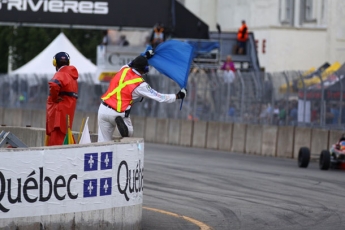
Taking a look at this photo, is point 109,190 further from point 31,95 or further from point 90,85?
point 31,95

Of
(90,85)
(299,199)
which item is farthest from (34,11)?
(299,199)

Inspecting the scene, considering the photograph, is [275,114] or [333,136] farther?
[275,114]

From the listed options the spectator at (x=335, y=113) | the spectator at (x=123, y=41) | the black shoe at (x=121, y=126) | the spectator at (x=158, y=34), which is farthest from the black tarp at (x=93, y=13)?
the black shoe at (x=121, y=126)

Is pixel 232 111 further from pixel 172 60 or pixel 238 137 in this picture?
pixel 172 60

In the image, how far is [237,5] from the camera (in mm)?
52438

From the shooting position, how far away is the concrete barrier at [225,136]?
2719cm

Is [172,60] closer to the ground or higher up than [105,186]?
higher up

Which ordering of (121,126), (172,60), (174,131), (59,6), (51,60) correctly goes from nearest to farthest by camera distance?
(121,126), (172,60), (174,131), (59,6), (51,60)

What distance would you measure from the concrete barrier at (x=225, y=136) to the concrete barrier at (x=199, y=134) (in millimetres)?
770

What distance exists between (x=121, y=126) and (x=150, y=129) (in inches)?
731

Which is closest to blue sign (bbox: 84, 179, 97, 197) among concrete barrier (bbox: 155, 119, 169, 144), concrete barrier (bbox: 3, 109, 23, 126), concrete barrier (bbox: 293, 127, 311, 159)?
concrete barrier (bbox: 293, 127, 311, 159)

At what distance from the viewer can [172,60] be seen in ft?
45.4

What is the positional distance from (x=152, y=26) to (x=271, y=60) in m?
18.5

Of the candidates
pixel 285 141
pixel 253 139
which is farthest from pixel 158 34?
pixel 285 141
